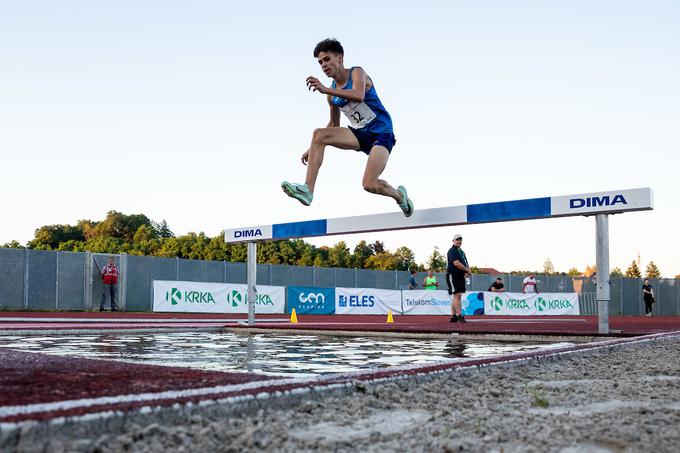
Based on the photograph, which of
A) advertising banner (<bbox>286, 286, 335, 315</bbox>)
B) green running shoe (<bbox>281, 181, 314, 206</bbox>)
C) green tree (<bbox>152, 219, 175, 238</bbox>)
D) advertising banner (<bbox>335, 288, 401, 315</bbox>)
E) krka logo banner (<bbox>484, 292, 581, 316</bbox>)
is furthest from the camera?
green tree (<bbox>152, 219, 175, 238</bbox>)

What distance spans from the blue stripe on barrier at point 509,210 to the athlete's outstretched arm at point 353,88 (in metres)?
3.47

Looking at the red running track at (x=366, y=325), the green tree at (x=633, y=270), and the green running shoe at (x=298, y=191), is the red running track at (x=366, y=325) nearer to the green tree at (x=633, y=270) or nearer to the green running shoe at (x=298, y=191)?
the green running shoe at (x=298, y=191)

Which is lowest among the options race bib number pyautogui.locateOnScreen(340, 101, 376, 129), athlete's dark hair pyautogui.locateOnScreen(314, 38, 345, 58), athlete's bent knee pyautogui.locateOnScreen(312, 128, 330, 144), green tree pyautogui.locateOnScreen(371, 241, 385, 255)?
athlete's bent knee pyautogui.locateOnScreen(312, 128, 330, 144)

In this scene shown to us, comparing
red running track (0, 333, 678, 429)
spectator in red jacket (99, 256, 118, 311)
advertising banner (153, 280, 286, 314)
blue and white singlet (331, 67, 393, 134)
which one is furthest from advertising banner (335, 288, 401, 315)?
red running track (0, 333, 678, 429)

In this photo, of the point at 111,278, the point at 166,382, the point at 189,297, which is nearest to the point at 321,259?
the point at 189,297

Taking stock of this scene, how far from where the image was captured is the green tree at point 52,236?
90375 millimetres

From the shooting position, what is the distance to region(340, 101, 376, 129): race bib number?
5.95 m

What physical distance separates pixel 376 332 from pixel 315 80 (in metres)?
5.48

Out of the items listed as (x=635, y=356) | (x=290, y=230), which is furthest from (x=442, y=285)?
(x=635, y=356)

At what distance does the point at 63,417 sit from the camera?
199cm

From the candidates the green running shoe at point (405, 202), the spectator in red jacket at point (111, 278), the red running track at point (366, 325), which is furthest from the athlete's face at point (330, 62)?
the spectator in red jacket at point (111, 278)

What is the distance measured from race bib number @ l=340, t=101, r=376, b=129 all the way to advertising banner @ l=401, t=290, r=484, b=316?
78.8ft

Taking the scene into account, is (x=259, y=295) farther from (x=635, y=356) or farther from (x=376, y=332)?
(x=635, y=356)

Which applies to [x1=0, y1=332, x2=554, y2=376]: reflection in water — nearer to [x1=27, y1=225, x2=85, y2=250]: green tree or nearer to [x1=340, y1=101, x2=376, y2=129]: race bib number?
[x1=340, y1=101, x2=376, y2=129]: race bib number
